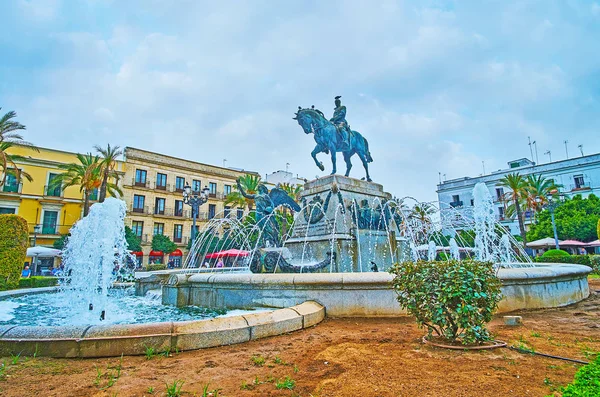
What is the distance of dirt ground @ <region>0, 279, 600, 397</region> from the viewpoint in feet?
9.76

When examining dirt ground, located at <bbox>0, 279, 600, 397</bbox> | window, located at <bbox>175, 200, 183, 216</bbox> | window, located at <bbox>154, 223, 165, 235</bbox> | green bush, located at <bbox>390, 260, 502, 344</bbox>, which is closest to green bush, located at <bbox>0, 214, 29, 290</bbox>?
dirt ground, located at <bbox>0, 279, 600, 397</bbox>

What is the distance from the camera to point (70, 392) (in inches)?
117

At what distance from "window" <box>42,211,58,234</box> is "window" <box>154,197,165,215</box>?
1024 centimetres

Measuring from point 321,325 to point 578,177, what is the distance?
159 ft

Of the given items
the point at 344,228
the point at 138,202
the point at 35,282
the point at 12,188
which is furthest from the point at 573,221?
the point at 12,188

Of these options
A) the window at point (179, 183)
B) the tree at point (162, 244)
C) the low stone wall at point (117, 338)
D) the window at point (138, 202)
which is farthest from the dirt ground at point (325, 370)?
the window at point (179, 183)

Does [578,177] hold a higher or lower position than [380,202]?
higher

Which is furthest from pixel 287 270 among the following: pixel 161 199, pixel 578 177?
pixel 578 177

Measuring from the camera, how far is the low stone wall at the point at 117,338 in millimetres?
3959

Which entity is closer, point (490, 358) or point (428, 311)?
point (490, 358)

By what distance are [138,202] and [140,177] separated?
121 inches

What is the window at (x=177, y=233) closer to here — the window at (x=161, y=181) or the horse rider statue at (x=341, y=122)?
the window at (x=161, y=181)

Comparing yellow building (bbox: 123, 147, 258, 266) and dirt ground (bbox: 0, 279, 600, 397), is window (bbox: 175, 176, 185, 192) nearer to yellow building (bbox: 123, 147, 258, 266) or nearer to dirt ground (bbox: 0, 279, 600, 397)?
yellow building (bbox: 123, 147, 258, 266)

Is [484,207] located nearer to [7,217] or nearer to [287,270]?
[287,270]
